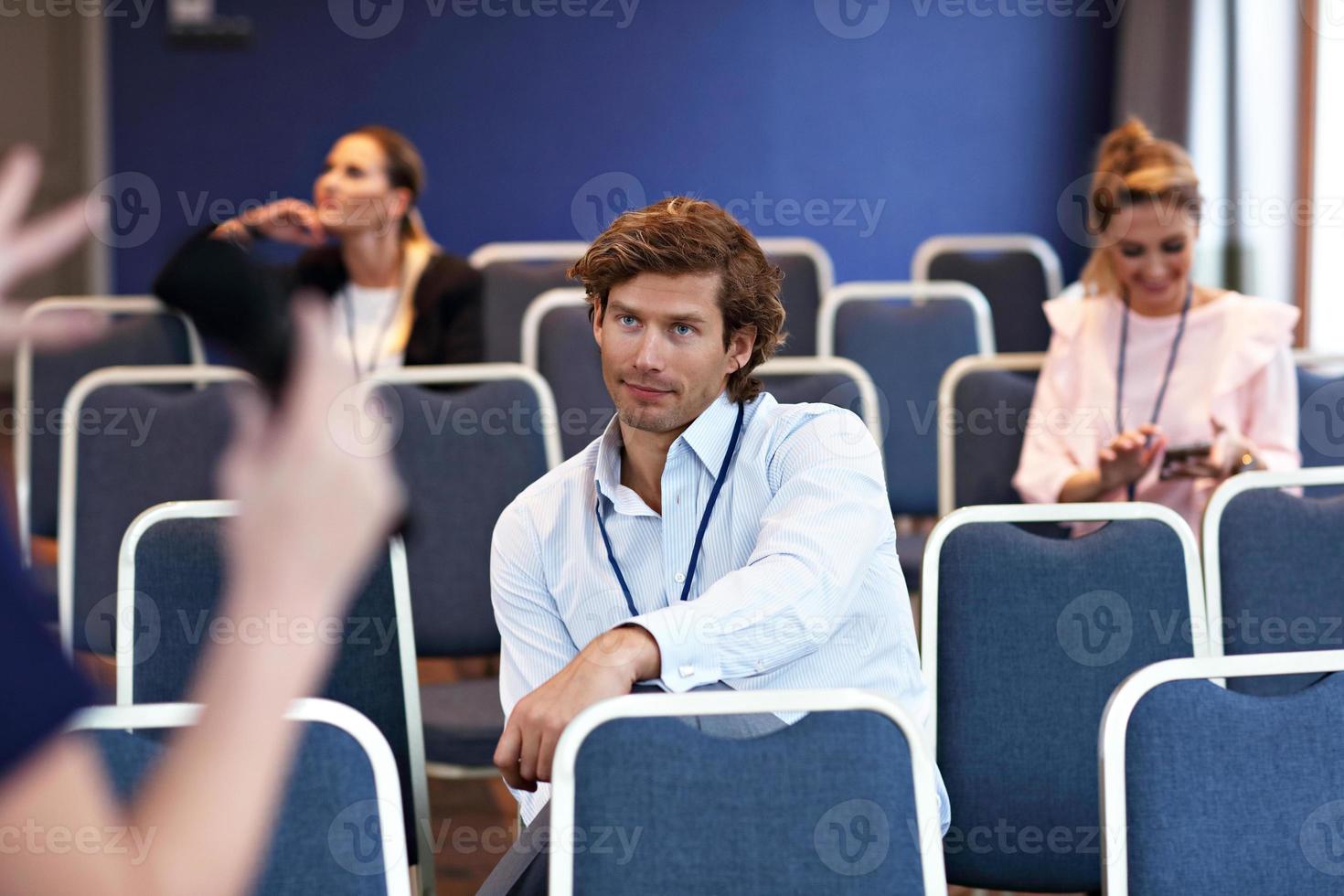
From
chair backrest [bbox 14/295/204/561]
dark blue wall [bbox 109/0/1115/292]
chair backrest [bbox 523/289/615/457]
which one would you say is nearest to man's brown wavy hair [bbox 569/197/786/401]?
chair backrest [bbox 523/289/615/457]

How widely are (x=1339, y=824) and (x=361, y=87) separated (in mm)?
5509

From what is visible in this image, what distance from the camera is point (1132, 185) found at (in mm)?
3035

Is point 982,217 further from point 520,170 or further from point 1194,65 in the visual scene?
point 520,170

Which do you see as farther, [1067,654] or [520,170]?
[520,170]

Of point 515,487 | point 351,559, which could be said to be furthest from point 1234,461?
point 351,559

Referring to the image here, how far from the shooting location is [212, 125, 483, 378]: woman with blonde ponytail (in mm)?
3795

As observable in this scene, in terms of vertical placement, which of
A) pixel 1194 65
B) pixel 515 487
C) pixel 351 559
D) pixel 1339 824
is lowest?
pixel 1339 824

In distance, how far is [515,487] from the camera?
2883mm

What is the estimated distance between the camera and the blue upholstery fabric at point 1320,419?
10.4ft

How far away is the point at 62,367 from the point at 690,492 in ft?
7.18

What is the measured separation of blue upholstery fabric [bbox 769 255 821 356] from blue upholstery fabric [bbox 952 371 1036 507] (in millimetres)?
1129

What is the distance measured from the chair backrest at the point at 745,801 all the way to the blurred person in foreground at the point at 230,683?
2.33 ft

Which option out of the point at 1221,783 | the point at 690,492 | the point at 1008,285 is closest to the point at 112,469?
the point at 690,492

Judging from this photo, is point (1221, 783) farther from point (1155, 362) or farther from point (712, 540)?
point (1155, 362)
